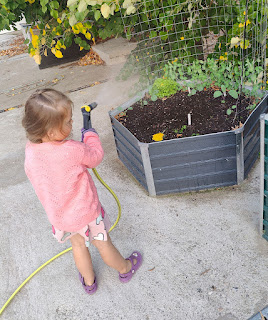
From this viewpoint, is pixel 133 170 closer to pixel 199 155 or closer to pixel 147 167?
pixel 147 167

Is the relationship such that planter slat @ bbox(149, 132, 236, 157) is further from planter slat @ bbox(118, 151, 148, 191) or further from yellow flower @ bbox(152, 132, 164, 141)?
planter slat @ bbox(118, 151, 148, 191)

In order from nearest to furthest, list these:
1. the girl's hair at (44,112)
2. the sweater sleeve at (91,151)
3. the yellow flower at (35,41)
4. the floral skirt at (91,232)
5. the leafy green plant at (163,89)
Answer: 1. the girl's hair at (44,112)
2. the sweater sleeve at (91,151)
3. the floral skirt at (91,232)
4. the leafy green plant at (163,89)
5. the yellow flower at (35,41)

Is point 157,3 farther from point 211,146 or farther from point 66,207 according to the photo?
point 66,207

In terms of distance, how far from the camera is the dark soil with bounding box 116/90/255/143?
261 cm

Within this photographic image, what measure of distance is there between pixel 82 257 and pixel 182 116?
4.45 feet

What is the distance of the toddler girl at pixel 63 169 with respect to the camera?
1.55m

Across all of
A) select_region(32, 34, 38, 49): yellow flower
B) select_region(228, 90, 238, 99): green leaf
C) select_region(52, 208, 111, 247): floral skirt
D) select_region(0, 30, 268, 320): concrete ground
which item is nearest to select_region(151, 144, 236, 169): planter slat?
select_region(0, 30, 268, 320): concrete ground

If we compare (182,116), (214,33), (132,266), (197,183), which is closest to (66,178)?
(132,266)

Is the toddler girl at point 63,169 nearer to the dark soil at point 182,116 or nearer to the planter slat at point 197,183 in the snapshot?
the planter slat at point 197,183

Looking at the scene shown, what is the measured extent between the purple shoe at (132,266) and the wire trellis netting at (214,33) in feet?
4.80

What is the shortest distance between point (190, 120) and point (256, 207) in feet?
2.45

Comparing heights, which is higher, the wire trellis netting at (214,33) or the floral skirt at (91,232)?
the wire trellis netting at (214,33)

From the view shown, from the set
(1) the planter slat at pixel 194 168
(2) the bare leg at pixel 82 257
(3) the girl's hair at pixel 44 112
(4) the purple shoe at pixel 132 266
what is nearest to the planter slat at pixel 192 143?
(1) the planter slat at pixel 194 168

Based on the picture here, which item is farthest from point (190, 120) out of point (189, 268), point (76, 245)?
point (76, 245)
